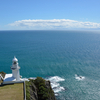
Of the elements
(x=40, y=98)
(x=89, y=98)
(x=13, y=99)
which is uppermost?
(x=13, y=99)

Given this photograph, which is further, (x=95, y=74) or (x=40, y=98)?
(x=95, y=74)

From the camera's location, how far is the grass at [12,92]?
21047 mm

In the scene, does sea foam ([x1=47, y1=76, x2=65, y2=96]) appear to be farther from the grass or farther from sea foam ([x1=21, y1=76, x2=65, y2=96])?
the grass

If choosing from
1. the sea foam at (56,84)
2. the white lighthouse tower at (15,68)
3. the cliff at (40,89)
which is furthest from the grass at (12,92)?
the sea foam at (56,84)

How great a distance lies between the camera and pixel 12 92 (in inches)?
894

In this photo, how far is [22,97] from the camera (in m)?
21.1

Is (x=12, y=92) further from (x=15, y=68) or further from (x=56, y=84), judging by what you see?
(x=56, y=84)

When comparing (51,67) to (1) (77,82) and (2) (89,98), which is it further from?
(2) (89,98)

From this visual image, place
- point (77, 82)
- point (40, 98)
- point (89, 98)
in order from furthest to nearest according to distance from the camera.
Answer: point (77, 82) < point (89, 98) < point (40, 98)

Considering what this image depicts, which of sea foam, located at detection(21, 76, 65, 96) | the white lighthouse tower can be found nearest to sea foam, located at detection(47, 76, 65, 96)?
sea foam, located at detection(21, 76, 65, 96)

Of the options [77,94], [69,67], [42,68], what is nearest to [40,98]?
[77,94]

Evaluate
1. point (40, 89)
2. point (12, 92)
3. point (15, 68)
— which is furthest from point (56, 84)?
point (12, 92)

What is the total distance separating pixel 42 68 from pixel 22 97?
3449 centimetres

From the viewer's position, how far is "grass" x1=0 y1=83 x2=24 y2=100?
2105 cm
